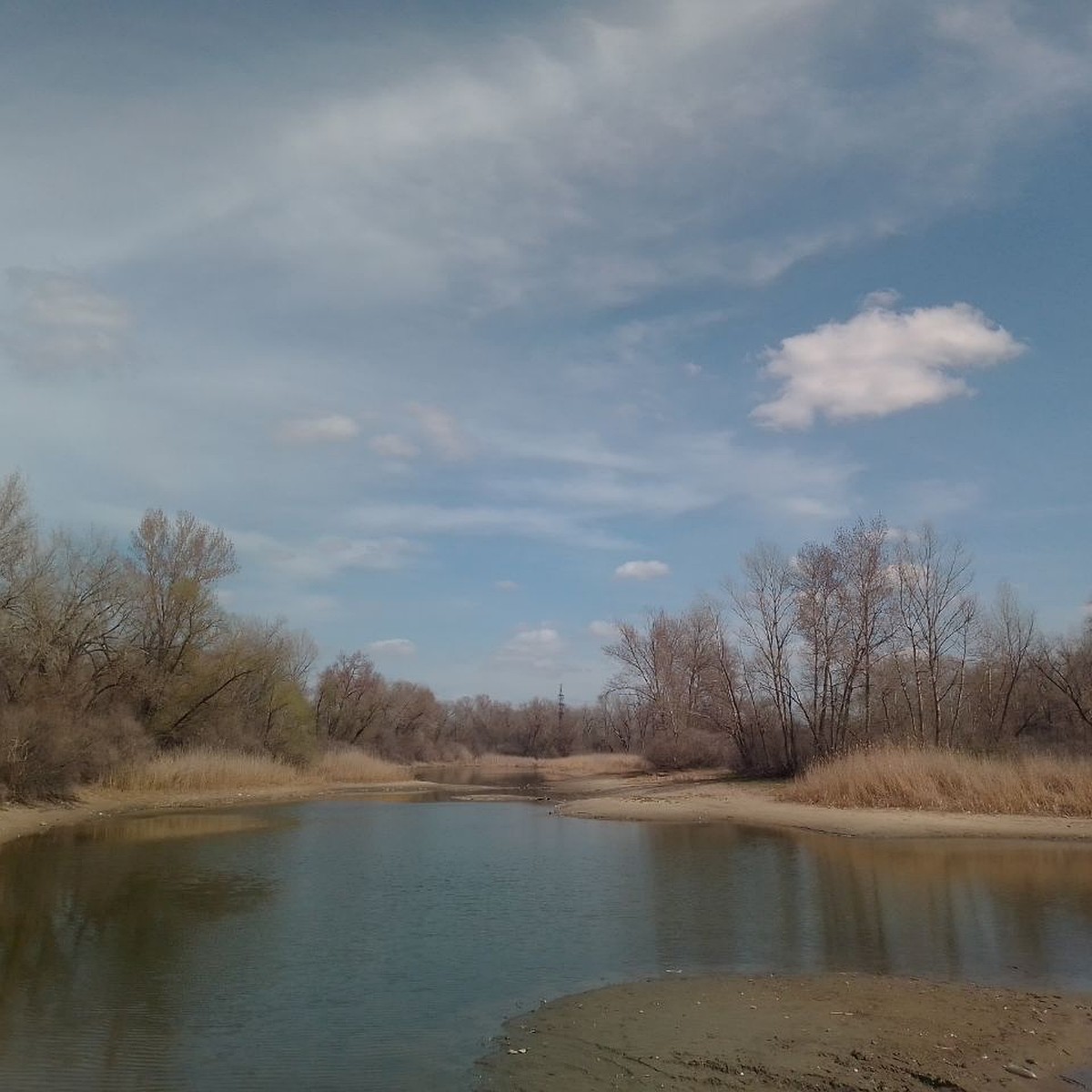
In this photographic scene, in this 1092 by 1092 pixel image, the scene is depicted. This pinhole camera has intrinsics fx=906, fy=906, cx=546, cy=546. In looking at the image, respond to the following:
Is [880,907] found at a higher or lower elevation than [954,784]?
lower

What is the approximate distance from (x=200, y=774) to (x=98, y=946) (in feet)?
90.5

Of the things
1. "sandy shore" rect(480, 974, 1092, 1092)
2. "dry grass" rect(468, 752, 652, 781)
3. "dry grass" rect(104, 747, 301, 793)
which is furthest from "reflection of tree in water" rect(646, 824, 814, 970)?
"dry grass" rect(468, 752, 652, 781)

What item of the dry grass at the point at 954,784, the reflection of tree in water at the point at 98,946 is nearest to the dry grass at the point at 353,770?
the dry grass at the point at 954,784

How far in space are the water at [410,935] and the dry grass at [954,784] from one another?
5.41 m

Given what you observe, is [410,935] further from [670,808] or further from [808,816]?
[670,808]

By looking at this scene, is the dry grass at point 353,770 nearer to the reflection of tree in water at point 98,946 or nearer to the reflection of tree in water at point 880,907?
the reflection of tree in water at point 98,946

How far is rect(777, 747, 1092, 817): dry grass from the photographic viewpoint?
2625cm

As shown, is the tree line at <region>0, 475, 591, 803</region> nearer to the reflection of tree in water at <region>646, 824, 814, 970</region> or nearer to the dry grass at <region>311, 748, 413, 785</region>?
the dry grass at <region>311, 748, 413, 785</region>

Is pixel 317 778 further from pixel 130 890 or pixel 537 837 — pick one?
pixel 130 890

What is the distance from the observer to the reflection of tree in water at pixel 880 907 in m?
11.1

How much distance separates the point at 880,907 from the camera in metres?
14.6

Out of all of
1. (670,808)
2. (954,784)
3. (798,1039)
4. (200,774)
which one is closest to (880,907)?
(798,1039)

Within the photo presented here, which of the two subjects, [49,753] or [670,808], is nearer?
[49,753]

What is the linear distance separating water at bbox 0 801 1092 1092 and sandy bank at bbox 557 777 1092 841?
2029 mm
